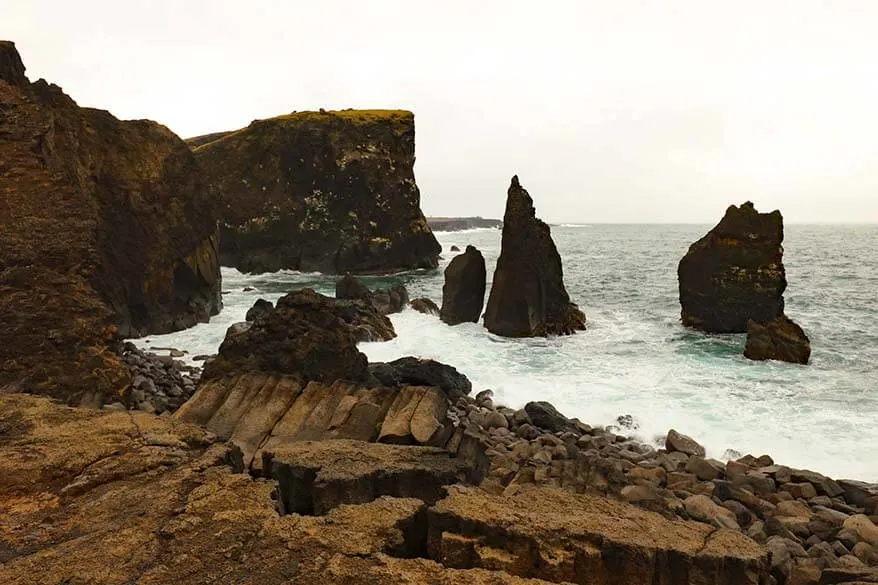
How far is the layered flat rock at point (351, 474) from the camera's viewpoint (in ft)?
17.7

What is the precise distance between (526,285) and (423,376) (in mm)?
10467

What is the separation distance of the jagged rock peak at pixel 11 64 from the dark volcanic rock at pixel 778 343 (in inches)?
941

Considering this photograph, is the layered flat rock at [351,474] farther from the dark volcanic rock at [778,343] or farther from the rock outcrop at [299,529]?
the dark volcanic rock at [778,343]

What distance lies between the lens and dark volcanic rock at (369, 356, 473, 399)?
1363 centimetres

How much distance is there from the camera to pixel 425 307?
27844mm

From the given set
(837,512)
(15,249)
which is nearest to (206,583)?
(15,249)

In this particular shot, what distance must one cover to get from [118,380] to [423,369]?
7.06 metres

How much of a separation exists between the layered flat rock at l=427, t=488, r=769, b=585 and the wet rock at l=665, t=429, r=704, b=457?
6678 millimetres

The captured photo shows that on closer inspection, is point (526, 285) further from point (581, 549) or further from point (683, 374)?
point (581, 549)

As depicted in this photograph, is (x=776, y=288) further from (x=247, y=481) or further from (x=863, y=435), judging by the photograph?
(x=247, y=481)

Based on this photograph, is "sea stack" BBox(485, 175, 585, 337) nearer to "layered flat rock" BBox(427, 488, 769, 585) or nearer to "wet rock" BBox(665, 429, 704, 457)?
"wet rock" BBox(665, 429, 704, 457)

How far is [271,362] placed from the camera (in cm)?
1106

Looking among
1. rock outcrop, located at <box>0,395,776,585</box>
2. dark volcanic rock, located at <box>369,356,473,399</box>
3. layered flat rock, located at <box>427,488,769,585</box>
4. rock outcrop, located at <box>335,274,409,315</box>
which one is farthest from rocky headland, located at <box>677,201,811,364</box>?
layered flat rock, located at <box>427,488,769,585</box>

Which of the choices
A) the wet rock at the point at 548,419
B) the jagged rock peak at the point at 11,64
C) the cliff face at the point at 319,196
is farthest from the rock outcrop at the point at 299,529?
the cliff face at the point at 319,196
